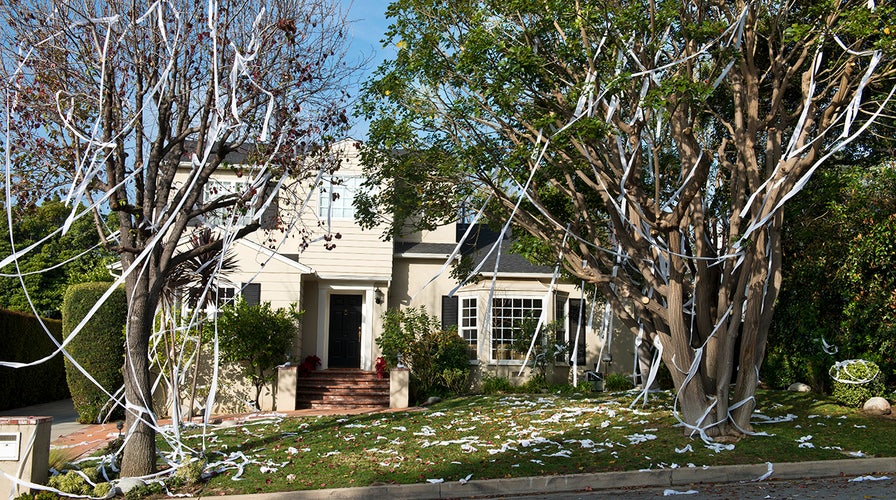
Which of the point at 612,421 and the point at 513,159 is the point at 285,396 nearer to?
the point at 612,421

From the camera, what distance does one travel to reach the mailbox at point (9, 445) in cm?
839

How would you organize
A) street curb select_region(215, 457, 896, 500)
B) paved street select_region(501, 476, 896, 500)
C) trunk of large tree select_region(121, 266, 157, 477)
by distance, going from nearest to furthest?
paved street select_region(501, 476, 896, 500) → street curb select_region(215, 457, 896, 500) → trunk of large tree select_region(121, 266, 157, 477)

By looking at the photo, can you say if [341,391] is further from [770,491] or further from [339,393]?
[770,491]

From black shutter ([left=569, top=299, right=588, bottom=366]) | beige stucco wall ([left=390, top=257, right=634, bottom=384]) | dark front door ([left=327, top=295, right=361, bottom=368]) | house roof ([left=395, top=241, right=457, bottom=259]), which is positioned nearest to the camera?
beige stucco wall ([left=390, top=257, right=634, bottom=384])

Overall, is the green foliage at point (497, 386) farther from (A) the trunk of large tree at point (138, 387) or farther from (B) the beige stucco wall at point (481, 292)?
(A) the trunk of large tree at point (138, 387)

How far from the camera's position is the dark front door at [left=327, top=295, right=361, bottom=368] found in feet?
59.4

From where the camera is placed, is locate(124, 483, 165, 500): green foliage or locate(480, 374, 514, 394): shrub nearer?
locate(124, 483, 165, 500): green foliage

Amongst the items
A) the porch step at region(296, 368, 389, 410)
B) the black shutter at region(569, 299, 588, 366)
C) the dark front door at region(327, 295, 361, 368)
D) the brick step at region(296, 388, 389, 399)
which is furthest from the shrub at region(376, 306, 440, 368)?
the black shutter at region(569, 299, 588, 366)

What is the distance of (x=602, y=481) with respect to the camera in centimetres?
840

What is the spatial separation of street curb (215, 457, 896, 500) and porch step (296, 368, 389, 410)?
724 cm

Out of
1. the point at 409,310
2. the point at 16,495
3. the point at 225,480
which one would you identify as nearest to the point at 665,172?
the point at 409,310

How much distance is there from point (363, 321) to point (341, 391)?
2.41 metres

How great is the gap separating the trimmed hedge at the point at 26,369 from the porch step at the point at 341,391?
6.54 m

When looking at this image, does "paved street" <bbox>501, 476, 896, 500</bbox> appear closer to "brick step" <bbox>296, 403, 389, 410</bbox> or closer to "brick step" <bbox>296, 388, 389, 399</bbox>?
"brick step" <bbox>296, 403, 389, 410</bbox>
